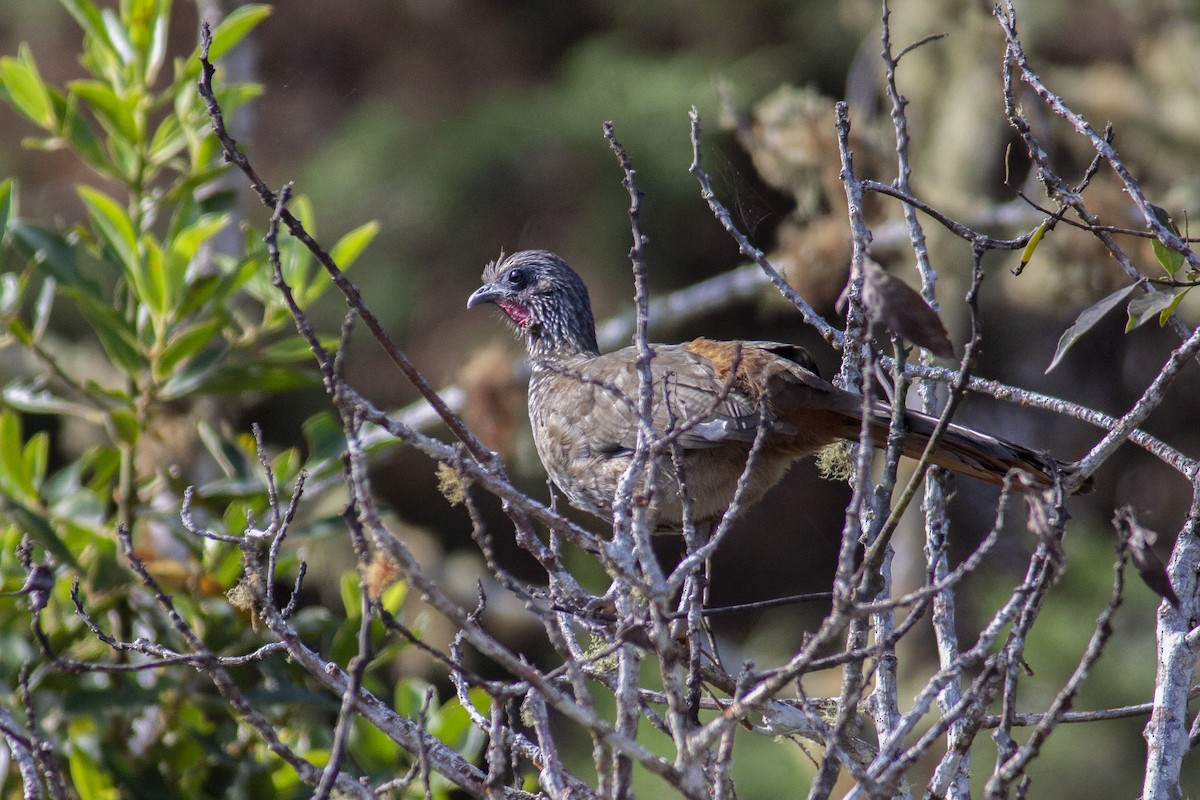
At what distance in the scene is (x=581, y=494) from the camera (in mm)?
3488

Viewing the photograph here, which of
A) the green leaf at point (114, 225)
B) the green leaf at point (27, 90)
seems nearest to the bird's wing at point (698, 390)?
the green leaf at point (114, 225)

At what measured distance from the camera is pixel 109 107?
339cm

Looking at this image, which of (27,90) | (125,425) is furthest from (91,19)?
(125,425)

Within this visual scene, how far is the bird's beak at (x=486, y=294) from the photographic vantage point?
416 cm

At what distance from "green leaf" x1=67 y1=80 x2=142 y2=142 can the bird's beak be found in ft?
3.76

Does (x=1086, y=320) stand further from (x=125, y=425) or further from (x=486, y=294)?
(x=486, y=294)

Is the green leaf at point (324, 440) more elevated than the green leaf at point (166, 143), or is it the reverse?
the green leaf at point (166, 143)

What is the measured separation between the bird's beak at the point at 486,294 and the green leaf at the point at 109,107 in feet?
3.76

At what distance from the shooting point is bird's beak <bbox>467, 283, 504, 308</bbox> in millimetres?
4156

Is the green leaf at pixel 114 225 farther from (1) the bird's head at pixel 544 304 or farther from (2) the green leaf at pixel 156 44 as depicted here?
(1) the bird's head at pixel 544 304

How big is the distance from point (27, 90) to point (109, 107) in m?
0.21

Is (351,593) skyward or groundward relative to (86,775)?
skyward

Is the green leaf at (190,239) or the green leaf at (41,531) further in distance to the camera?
the green leaf at (190,239)

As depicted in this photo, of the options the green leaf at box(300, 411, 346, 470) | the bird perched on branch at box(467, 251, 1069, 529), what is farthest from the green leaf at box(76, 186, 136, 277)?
the bird perched on branch at box(467, 251, 1069, 529)
